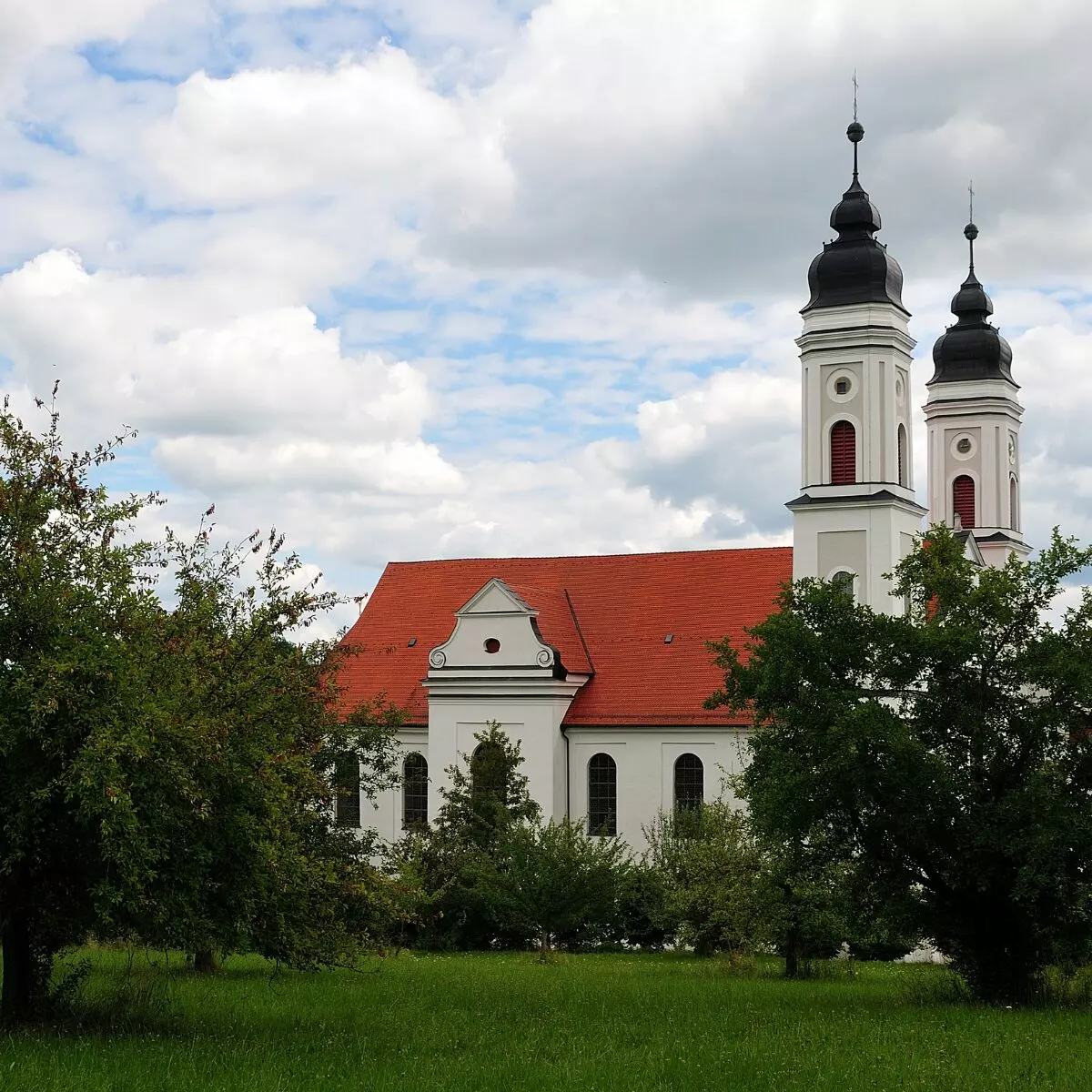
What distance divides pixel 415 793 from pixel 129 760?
32.2 m

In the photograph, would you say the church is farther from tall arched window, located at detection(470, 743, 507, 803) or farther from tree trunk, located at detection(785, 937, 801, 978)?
tree trunk, located at detection(785, 937, 801, 978)

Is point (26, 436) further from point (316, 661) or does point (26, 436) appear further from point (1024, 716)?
point (1024, 716)

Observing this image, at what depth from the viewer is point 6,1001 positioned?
17.3m

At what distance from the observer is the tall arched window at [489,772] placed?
42.5 m

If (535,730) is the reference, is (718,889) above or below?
below

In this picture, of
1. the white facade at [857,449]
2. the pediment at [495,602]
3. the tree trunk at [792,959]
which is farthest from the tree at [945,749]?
the pediment at [495,602]

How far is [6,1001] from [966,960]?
13.8 meters

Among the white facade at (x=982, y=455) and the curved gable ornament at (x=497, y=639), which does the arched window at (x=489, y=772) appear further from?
the white facade at (x=982, y=455)

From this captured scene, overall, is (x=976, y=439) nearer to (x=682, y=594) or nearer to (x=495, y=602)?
(x=682, y=594)

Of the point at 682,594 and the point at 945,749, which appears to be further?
the point at 682,594

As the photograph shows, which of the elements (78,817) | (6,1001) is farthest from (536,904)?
(78,817)

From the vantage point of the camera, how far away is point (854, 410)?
42.2 metres

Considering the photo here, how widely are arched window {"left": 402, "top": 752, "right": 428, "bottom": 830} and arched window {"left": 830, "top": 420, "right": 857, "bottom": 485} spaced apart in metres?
15.0

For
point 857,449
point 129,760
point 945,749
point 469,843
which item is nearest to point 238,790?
point 129,760
